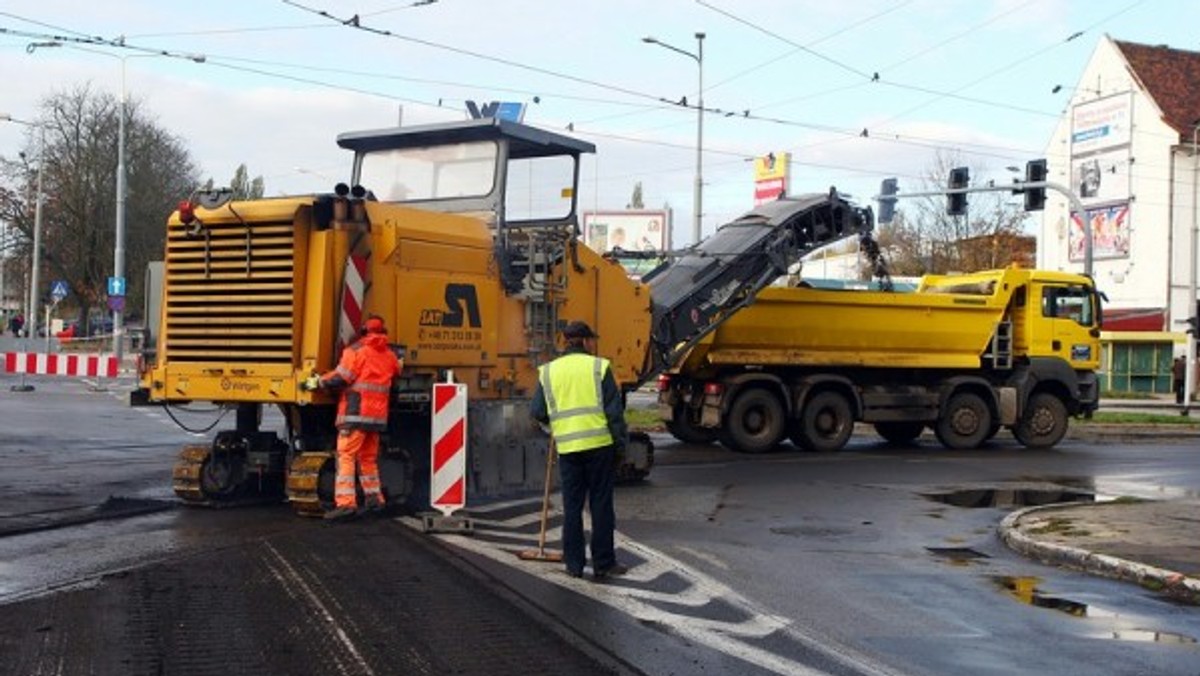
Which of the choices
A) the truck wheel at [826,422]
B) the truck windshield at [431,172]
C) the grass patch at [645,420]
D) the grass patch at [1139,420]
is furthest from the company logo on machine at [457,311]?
the grass patch at [1139,420]

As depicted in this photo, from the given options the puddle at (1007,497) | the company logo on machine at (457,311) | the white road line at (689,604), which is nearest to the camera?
the white road line at (689,604)

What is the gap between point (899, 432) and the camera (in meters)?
22.2

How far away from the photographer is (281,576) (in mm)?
8016

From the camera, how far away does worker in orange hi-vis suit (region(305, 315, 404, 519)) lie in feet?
34.2

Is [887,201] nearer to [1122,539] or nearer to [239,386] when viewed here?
[1122,539]

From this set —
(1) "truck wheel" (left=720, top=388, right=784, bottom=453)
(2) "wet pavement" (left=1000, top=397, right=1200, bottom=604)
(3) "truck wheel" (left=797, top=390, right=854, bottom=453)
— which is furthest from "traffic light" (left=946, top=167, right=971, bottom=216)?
(2) "wet pavement" (left=1000, top=397, right=1200, bottom=604)

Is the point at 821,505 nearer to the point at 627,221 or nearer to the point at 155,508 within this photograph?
the point at 155,508

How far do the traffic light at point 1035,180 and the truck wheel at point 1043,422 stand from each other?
7.15 m

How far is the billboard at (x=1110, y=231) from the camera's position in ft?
174

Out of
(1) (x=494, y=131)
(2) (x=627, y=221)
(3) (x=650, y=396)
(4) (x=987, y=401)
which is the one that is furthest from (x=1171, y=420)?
(2) (x=627, y=221)

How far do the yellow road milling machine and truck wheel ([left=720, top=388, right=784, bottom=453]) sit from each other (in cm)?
505

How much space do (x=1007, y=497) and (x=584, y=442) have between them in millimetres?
7623

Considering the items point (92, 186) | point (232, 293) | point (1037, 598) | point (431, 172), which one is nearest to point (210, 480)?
point (232, 293)

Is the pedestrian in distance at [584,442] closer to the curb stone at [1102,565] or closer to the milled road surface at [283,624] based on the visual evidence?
the milled road surface at [283,624]
